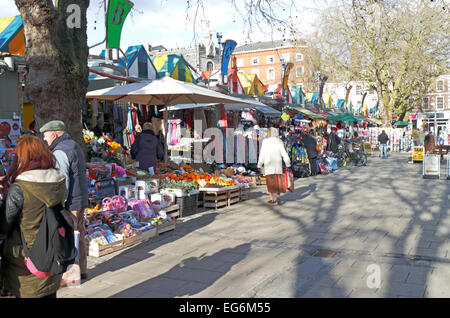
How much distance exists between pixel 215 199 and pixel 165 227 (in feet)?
6.78

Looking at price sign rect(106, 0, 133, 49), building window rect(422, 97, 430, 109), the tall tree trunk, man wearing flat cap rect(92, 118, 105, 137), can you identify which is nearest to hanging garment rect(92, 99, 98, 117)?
man wearing flat cap rect(92, 118, 105, 137)

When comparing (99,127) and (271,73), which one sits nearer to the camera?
(99,127)

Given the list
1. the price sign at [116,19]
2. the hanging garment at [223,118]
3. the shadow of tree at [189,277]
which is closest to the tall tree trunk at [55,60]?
the price sign at [116,19]

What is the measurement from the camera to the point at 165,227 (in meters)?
6.61

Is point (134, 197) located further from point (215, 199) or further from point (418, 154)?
point (418, 154)

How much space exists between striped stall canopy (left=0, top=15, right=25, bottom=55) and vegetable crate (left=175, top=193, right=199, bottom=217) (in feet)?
13.9

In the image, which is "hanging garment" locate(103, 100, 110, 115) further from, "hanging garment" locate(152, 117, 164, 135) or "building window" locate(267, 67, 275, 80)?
"building window" locate(267, 67, 275, 80)

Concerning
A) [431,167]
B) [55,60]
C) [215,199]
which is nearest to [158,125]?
[215,199]

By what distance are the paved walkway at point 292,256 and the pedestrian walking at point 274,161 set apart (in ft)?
1.48

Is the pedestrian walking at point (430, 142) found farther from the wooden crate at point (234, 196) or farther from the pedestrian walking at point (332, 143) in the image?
the wooden crate at point (234, 196)

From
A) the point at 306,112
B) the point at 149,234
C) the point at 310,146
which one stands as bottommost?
the point at 149,234

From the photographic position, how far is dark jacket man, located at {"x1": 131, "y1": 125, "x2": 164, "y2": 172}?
27.4ft
